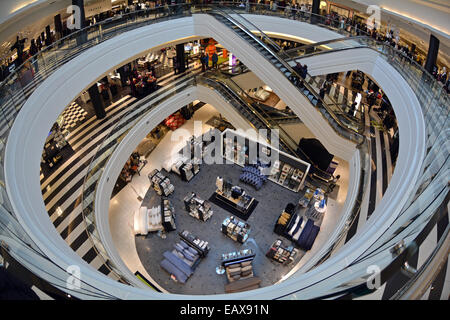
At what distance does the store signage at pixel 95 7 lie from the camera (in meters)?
12.8

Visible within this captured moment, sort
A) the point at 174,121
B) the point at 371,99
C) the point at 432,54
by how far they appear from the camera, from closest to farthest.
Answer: the point at 432,54, the point at 371,99, the point at 174,121

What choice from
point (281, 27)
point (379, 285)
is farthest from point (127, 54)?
point (379, 285)

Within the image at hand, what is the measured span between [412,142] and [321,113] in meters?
4.66

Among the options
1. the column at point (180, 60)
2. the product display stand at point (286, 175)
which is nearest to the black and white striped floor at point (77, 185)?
the column at point (180, 60)

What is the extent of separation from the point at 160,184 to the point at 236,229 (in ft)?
12.7

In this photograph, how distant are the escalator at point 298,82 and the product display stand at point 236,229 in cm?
499

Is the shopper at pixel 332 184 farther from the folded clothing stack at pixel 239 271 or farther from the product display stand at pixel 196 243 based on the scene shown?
the product display stand at pixel 196 243

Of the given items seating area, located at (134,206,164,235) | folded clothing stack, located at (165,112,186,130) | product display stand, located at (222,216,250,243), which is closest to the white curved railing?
seating area, located at (134,206,164,235)

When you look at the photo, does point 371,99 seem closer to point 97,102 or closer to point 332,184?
point 332,184

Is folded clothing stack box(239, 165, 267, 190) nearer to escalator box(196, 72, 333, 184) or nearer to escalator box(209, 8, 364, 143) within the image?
escalator box(196, 72, 333, 184)

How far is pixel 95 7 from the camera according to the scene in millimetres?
13148

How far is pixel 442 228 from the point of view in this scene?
3635mm

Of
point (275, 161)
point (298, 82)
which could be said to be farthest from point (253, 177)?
point (298, 82)
